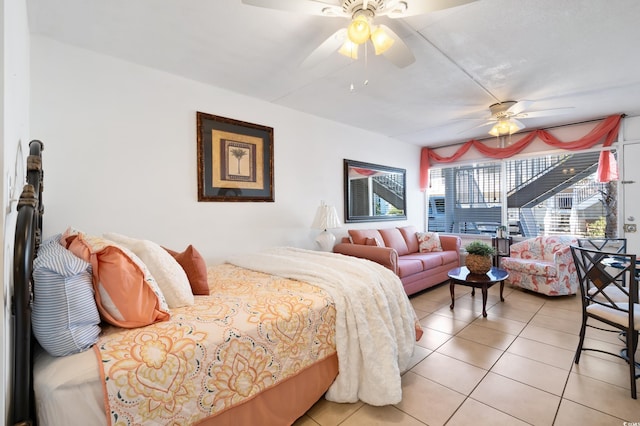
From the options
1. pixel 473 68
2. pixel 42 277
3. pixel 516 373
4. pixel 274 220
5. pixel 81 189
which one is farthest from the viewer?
pixel 274 220

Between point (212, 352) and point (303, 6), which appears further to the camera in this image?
point (303, 6)

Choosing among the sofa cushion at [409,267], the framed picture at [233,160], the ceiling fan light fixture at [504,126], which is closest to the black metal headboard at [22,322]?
the framed picture at [233,160]

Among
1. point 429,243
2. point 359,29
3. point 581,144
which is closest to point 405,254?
point 429,243

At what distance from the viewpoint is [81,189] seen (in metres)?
2.29

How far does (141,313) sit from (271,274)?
1.14 metres

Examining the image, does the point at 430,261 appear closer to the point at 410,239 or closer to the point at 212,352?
the point at 410,239

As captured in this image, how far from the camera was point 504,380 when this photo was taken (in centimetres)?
203

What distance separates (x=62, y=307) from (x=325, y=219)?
2.79 metres

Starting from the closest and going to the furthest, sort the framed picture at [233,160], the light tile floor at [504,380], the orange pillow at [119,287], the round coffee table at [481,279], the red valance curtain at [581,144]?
the orange pillow at [119,287] < the light tile floor at [504,380] < the framed picture at [233,160] < the round coffee table at [481,279] < the red valance curtain at [581,144]

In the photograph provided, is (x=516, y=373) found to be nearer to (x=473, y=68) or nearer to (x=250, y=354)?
(x=250, y=354)

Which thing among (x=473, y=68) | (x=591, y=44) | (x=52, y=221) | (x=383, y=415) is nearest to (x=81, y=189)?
(x=52, y=221)

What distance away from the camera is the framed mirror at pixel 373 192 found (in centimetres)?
448

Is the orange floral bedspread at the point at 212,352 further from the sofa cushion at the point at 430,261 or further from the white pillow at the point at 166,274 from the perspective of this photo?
the sofa cushion at the point at 430,261

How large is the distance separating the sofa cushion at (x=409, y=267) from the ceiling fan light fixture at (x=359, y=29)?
270cm
